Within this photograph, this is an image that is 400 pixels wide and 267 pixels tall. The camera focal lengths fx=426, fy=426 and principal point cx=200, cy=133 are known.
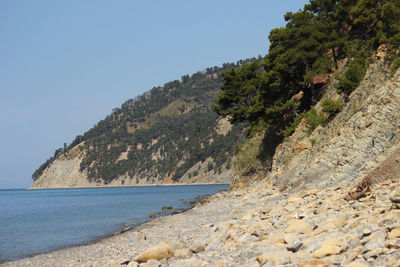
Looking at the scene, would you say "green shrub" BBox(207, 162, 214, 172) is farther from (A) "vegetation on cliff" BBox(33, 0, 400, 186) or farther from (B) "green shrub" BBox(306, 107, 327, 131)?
(B) "green shrub" BBox(306, 107, 327, 131)

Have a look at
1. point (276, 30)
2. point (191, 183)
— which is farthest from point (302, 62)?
point (191, 183)

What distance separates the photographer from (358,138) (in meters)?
22.4

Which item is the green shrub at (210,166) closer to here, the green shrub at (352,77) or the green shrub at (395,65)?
the green shrub at (352,77)

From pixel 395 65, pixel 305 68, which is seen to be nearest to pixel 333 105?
pixel 395 65

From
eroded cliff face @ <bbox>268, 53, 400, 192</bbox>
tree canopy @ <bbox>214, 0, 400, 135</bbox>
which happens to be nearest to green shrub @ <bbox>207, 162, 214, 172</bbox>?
tree canopy @ <bbox>214, 0, 400, 135</bbox>

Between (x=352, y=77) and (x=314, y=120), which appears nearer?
(x=352, y=77)

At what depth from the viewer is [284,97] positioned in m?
41.6

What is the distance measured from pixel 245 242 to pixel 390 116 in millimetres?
12286

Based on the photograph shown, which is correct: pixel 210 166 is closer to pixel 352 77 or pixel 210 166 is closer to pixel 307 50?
pixel 307 50

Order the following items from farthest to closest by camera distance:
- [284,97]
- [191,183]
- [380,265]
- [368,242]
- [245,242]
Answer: [191,183] < [284,97] < [245,242] < [368,242] < [380,265]

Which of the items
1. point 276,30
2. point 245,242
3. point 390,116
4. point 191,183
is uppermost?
point 276,30

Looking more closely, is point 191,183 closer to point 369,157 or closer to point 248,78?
point 248,78

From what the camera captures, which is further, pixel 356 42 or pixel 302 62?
pixel 302 62

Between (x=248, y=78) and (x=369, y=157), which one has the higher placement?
(x=248, y=78)
